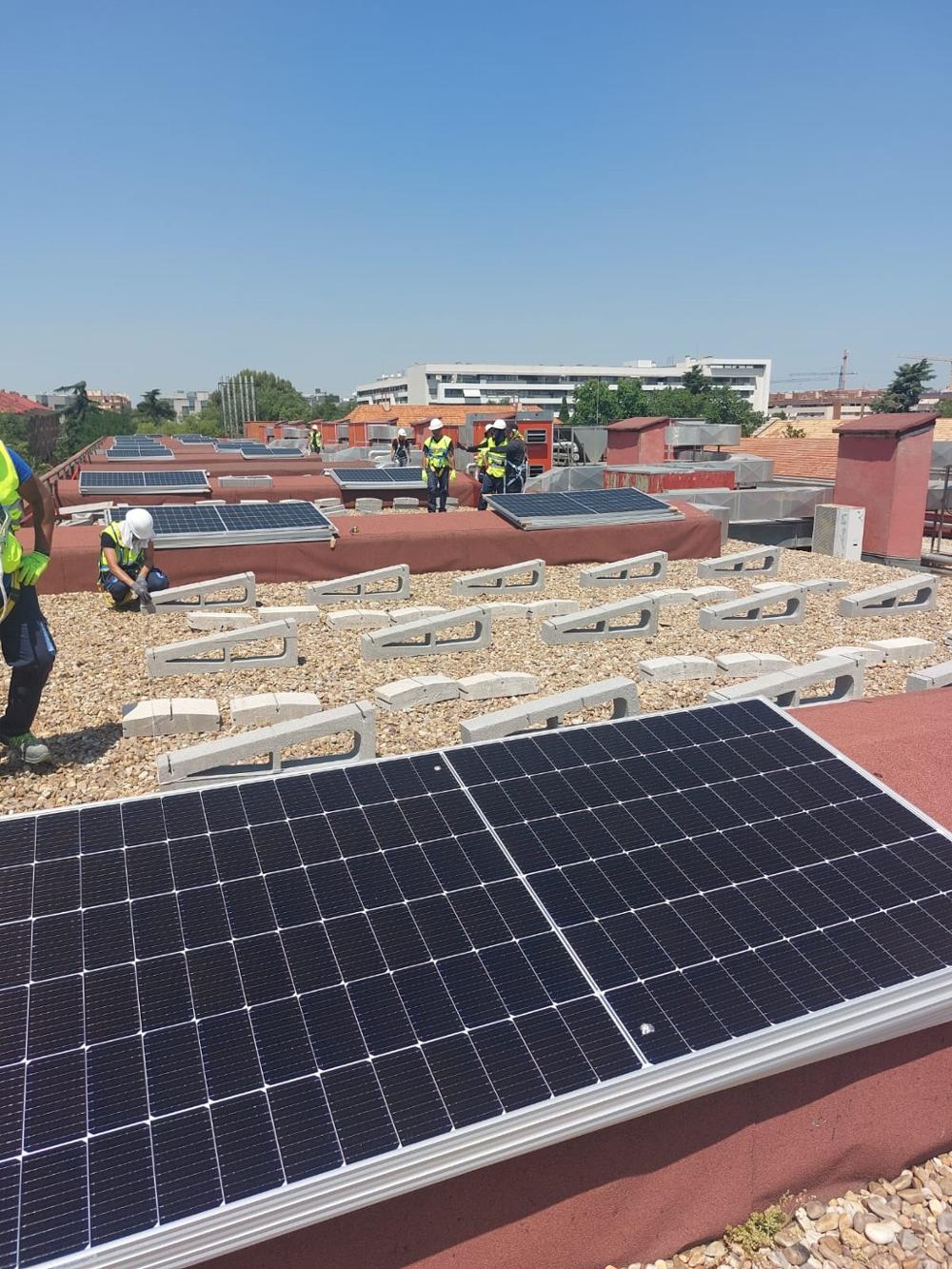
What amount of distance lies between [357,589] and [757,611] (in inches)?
240

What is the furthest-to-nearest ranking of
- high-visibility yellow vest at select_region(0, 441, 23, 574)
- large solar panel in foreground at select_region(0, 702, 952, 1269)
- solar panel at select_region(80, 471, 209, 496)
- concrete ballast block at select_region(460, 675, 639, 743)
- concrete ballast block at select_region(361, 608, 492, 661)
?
solar panel at select_region(80, 471, 209, 496), concrete ballast block at select_region(361, 608, 492, 661), concrete ballast block at select_region(460, 675, 639, 743), high-visibility yellow vest at select_region(0, 441, 23, 574), large solar panel in foreground at select_region(0, 702, 952, 1269)

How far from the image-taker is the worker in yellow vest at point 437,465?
1886 centimetres

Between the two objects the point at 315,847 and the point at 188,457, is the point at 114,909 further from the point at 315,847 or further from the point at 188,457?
the point at 188,457

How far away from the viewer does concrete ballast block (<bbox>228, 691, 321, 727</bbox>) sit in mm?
7590

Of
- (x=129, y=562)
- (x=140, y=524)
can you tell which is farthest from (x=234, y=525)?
(x=140, y=524)

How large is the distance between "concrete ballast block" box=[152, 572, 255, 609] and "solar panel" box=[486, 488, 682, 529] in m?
5.08

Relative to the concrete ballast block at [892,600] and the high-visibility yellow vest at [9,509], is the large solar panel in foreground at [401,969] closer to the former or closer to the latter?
the high-visibility yellow vest at [9,509]

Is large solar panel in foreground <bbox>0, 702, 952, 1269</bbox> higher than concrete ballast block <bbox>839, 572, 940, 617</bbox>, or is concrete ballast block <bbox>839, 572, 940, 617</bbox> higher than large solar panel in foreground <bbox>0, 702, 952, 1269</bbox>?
large solar panel in foreground <bbox>0, 702, 952, 1269</bbox>

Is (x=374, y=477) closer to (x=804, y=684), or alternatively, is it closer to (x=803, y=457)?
(x=804, y=684)

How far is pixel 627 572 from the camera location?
14844mm

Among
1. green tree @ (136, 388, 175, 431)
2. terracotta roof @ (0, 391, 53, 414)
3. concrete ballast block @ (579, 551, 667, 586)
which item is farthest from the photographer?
green tree @ (136, 388, 175, 431)

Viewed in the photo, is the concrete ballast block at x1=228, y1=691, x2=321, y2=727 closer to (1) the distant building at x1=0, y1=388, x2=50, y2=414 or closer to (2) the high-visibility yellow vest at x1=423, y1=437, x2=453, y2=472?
(2) the high-visibility yellow vest at x1=423, y1=437, x2=453, y2=472

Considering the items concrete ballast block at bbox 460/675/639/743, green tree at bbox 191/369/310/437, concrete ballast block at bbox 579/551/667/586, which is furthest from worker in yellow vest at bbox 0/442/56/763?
green tree at bbox 191/369/310/437

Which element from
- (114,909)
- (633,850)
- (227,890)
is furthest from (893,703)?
(114,909)
